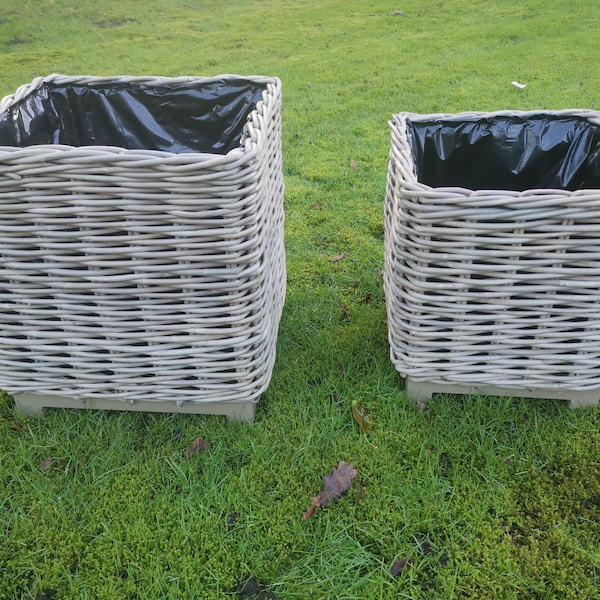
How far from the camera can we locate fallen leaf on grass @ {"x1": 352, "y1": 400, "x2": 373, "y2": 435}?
2062 millimetres

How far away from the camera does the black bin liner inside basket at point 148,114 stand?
102 inches

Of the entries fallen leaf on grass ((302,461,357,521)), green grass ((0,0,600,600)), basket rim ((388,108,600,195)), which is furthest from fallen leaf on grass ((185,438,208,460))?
basket rim ((388,108,600,195))

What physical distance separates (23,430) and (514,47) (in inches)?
258

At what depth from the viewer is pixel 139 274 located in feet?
5.66

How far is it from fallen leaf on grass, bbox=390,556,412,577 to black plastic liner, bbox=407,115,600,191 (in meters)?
1.54

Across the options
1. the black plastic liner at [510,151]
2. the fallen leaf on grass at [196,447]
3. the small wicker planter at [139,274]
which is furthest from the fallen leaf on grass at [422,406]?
Result: the black plastic liner at [510,151]

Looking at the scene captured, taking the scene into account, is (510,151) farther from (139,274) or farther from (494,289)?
(139,274)

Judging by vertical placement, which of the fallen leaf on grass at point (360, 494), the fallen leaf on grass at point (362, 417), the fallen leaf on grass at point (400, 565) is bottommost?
the fallen leaf on grass at point (400, 565)

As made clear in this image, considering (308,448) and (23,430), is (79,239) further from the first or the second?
(308,448)

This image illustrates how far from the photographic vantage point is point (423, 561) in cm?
166

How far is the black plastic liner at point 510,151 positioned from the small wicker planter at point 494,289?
0.35m

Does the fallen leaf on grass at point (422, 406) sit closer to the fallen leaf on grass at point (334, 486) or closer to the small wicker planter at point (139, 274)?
the fallen leaf on grass at point (334, 486)

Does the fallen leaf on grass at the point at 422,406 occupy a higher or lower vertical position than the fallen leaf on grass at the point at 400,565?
higher

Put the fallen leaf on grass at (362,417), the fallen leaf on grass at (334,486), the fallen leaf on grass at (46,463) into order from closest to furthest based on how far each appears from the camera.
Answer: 1. the fallen leaf on grass at (334,486)
2. the fallen leaf on grass at (46,463)
3. the fallen leaf on grass at (362,417)
